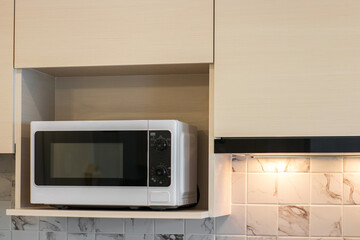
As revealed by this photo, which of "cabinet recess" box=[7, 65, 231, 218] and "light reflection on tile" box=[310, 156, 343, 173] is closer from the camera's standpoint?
"cabinet recess" box=[7, 65, 231, 218]

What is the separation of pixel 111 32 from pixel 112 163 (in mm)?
439

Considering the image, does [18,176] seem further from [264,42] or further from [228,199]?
[264,42]

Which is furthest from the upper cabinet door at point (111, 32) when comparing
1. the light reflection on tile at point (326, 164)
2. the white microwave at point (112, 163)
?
the light reflection on tile at point (326, 164)

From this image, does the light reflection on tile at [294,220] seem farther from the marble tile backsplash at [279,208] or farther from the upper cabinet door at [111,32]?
the upper cabinet door at [111,32]

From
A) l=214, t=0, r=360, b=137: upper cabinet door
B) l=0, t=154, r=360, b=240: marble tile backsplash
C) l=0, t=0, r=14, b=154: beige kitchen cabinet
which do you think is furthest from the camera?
l=0, t=154, r=360, b=240: marble tile backsplash

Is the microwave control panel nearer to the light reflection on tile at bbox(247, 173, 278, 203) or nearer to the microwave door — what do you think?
the microwave door

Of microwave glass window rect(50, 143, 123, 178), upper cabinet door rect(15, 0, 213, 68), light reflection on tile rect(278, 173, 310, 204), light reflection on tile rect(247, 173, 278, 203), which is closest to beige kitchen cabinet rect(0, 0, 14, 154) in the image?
upper cabinet door rect(15, 0, 213, 68)

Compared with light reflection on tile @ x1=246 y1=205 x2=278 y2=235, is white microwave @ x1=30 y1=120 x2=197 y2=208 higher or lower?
higher

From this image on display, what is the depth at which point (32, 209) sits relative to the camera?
1.84 meters

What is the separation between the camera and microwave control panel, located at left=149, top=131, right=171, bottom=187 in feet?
5.58

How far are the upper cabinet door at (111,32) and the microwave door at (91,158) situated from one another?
9.8 inches

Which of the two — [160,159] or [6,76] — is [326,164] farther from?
[6,76]

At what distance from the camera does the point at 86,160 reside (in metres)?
1.78

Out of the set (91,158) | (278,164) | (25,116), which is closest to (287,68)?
(278,164)
